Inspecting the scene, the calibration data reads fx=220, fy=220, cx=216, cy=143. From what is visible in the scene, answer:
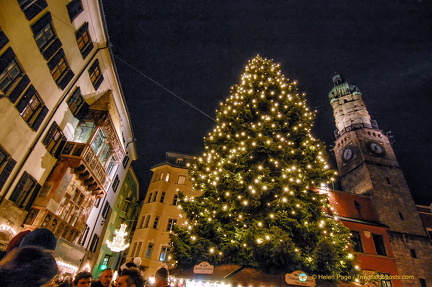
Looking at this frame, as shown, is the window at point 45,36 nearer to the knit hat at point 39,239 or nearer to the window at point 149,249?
the knit hat at point 39,239

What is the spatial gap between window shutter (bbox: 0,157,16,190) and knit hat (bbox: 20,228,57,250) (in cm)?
1040

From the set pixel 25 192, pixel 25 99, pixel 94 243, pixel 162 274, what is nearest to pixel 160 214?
pixel 94 243

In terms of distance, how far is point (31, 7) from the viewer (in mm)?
10117

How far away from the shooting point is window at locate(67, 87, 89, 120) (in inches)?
574

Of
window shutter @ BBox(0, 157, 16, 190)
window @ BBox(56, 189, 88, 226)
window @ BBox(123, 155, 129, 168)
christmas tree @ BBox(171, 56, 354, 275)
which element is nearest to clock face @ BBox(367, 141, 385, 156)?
christmas tree @ BBox(171, 56, 354, 275)

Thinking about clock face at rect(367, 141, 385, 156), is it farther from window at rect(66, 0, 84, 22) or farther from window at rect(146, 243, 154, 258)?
window at rect(66, 0, 84, 22)

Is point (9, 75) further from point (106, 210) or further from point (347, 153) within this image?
point (347, 153)

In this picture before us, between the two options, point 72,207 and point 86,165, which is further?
point 72,207

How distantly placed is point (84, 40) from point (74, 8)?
7.13 feet

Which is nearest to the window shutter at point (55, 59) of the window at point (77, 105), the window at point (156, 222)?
the window at point (77, 105)

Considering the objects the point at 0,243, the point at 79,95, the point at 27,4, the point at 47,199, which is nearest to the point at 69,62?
the point at 79,95

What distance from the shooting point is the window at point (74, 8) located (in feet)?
41.5

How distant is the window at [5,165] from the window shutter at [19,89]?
7.48 ft

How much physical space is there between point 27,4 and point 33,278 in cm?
1307
